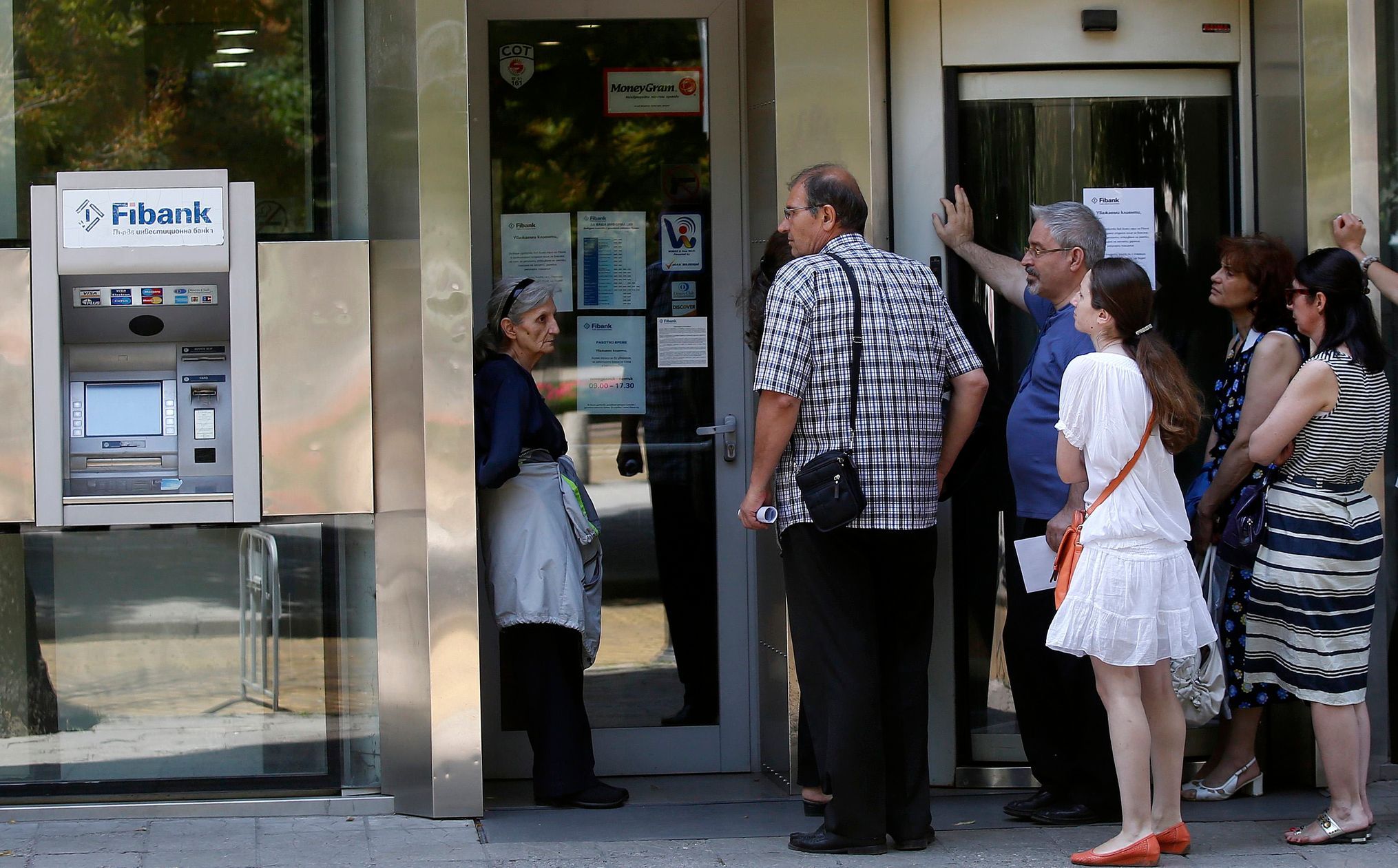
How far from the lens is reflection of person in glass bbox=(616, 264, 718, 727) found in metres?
5.59

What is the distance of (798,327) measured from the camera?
4.37 m

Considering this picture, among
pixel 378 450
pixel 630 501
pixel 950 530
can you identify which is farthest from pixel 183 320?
pixel 950 530

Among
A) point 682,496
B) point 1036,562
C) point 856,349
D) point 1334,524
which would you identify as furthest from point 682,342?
point 1334,524

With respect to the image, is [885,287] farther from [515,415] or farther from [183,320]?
[183,320]

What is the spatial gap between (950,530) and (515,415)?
1525 mm

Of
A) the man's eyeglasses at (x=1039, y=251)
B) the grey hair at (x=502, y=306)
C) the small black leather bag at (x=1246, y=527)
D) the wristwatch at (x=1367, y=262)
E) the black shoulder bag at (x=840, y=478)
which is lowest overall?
the small black leather bag at (x=1246, y=527)

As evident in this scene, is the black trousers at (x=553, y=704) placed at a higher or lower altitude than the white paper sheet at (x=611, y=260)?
lower

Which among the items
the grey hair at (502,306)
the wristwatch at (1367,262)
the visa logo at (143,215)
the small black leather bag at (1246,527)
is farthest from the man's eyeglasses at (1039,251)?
the visa logo at (143,215)

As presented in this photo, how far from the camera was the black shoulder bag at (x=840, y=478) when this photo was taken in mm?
4293

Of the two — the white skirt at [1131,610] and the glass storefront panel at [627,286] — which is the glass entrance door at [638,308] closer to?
the glass storefront panel at [627,286]

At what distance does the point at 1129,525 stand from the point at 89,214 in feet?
10.4

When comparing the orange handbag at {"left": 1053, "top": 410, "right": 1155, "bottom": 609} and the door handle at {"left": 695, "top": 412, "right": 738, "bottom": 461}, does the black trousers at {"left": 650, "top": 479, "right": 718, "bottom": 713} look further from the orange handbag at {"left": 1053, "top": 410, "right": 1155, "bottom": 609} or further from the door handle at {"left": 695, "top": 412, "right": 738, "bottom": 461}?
the orange handbag at {"left": 1053, "top": 410, "right": 1155, "bottom": 609}

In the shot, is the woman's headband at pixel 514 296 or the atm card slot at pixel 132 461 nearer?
the atm card slot at pixel 132 461

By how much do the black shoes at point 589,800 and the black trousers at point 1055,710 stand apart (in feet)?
4.38
